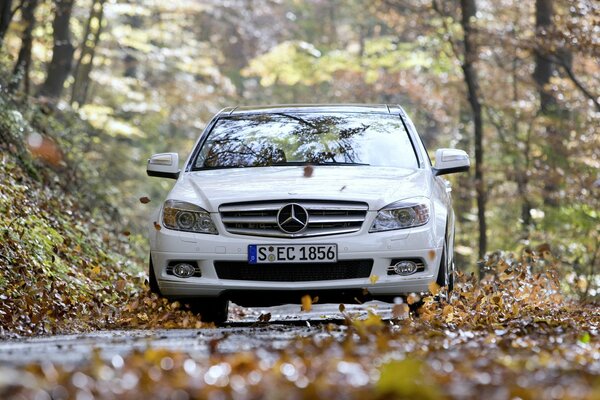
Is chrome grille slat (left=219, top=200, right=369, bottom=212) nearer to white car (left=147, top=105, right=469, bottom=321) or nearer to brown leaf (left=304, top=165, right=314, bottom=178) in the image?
white car (left=147, top=105, right=469, bottom=321)

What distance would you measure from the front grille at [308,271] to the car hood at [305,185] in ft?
1.42

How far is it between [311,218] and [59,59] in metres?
12.7

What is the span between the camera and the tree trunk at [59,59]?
1933 cm

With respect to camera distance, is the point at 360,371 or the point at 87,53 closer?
the point at 360,371

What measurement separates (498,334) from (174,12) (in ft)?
69.7

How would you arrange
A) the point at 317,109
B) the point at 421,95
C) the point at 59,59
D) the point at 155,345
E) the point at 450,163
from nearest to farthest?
the point at 155,345
the point at 450,163
the point at 317,109
the point at 59,59
the point at 421,95

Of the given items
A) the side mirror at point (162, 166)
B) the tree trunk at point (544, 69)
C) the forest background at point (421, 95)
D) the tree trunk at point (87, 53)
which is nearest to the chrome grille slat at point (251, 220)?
the side mirror at point (162, 166)

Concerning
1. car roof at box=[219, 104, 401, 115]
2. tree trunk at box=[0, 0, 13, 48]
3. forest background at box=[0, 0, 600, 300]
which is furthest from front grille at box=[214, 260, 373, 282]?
tree trunk at box=[0, 0, 13, 48]

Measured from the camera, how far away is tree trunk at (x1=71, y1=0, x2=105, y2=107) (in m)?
20.7

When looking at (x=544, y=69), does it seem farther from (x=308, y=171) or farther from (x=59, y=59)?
(x=308, y=171)

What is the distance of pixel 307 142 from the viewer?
9250 mm

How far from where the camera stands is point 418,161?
29.7 feet

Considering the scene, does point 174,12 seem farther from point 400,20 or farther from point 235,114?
point 235,114

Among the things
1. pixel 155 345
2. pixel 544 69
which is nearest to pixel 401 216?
pixel 155 345
